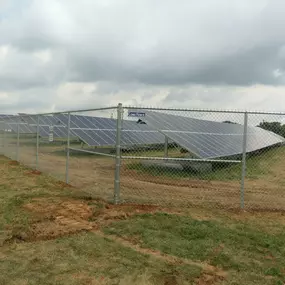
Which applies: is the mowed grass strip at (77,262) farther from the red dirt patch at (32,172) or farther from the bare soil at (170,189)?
the red dirt patch at (32,172)

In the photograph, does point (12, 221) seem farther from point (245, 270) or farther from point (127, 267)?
point (245, 270)

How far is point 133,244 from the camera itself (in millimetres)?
5785

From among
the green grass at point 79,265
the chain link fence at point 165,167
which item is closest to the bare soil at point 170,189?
the chain link fence at point 165,167

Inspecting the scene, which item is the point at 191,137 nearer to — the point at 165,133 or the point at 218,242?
the point at 165,133

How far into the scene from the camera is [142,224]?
22.2 feet

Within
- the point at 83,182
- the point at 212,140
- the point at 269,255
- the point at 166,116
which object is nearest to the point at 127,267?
the point at 269,255

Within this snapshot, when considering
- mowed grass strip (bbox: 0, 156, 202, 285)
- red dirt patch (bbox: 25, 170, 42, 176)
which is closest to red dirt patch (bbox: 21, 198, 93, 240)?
mowed grass strip (bbox: 0, 156, 202, 285)

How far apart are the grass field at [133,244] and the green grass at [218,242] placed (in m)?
0.01

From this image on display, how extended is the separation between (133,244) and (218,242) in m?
1.37

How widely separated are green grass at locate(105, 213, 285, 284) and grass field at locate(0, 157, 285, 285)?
1cm

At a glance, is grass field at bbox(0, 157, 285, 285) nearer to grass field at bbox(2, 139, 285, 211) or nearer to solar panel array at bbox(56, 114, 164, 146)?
grass field at bbox(2, 139, 285, 211)

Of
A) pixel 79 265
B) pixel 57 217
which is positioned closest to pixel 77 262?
pixel 79 265

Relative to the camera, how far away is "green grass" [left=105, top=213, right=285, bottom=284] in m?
4.87

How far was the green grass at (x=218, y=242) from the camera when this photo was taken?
4.87m
